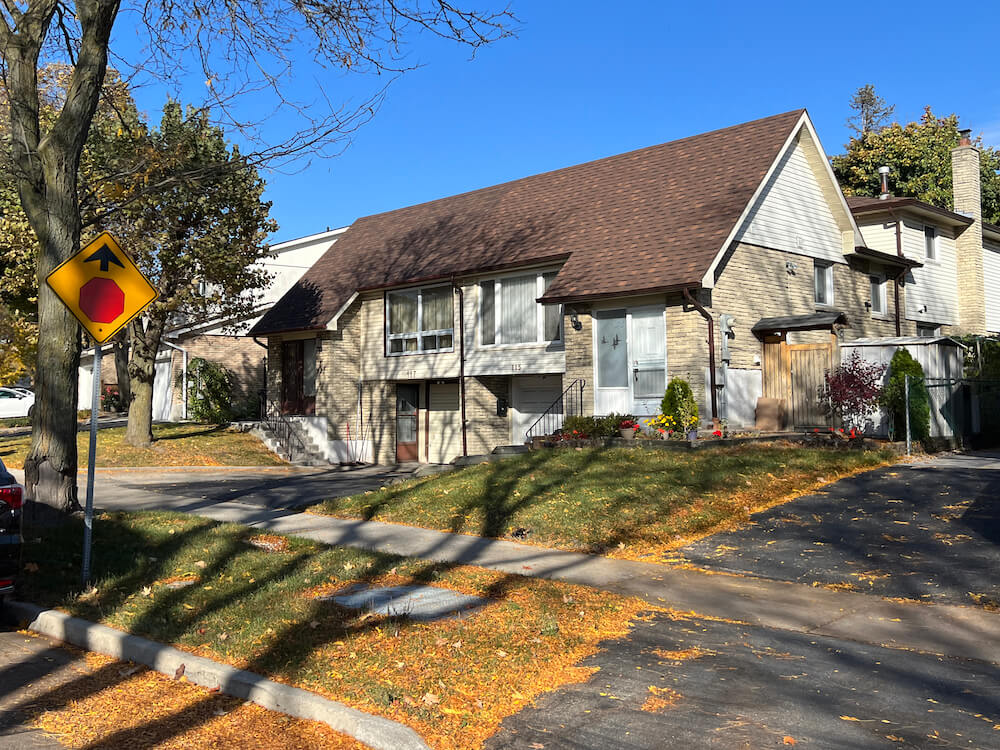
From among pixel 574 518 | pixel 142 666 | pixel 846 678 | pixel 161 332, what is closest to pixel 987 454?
pixel 574 518

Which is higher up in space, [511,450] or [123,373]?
[123,373]

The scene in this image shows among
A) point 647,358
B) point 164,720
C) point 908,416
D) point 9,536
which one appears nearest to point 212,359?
point 647,358

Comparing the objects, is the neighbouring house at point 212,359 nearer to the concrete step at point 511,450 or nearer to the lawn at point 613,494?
the concrete step at point 511,450

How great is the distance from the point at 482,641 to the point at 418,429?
20.5m

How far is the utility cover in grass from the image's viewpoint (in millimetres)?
7023

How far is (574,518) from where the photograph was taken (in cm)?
1098

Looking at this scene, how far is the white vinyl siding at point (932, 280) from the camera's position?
82.1ft

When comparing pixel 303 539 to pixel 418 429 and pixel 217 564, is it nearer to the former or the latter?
pixel 217 564

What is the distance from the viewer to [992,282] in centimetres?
2961

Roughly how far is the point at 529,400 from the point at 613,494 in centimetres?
1118

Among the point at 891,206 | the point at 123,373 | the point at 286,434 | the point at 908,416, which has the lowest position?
the point at 286,434

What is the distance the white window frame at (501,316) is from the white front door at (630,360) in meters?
1.83

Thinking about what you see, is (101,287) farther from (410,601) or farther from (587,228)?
(587,228)

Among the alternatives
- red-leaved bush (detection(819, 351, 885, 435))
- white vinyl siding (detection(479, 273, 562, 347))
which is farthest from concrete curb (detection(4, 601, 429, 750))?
white vinyl siding (detection(479, 273, 562, 347))
